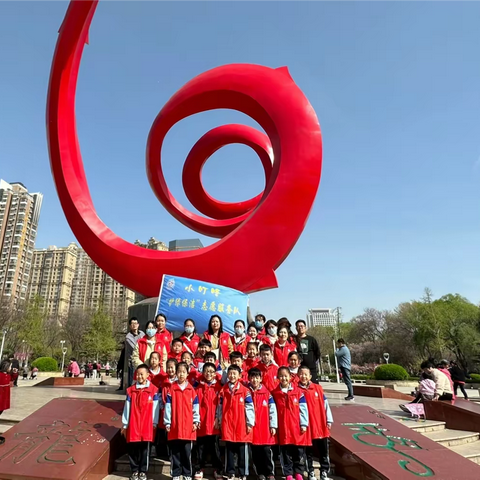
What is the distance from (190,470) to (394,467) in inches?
74.1

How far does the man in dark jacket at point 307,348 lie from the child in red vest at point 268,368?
0.75 m

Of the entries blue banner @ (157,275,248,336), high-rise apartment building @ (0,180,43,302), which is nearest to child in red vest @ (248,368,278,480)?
blue banner @ (157,275,248,336)

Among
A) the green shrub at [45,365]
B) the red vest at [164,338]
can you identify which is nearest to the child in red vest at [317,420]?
the red vest at [164,338]

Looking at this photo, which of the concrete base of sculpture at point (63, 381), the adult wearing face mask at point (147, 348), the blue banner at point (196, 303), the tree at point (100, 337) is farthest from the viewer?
the tree at point (100, 337)

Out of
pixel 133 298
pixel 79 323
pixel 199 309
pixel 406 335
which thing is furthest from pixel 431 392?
pixel 133 298

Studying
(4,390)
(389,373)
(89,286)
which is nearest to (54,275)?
(89,286)

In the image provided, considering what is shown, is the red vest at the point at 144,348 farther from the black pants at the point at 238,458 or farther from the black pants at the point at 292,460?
the black pants at the point at 292,460

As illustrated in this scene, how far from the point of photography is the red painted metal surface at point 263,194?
7.20 metres

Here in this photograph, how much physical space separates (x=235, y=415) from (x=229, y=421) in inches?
3.2

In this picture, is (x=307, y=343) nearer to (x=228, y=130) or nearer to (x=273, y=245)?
(x=273, y=245)

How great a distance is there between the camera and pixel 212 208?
975cm

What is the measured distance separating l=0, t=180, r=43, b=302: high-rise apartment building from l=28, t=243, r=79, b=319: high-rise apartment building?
9.72 meters

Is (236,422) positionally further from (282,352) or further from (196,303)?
(196,303)

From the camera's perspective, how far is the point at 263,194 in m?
7.83
